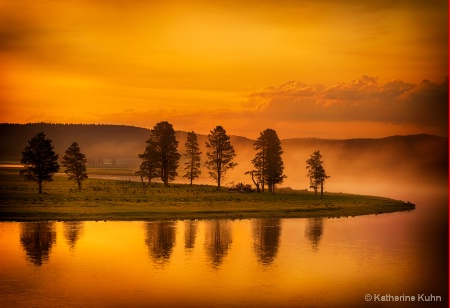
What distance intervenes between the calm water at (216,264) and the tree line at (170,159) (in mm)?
26325

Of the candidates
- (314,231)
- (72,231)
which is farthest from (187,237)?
(314,231)

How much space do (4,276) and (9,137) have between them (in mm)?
136128

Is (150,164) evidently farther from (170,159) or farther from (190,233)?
(190,233)

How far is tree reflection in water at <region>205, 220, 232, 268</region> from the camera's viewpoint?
3659 cm

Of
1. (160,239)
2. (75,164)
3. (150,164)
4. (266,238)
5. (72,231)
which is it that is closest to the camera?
(160,239)

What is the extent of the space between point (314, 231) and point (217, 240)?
8.98 meters

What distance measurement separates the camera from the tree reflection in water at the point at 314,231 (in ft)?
139

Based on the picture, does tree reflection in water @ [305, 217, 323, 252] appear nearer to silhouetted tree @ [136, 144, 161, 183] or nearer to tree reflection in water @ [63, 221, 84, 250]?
tree reflection in water @ [63, 221, 84, 250]

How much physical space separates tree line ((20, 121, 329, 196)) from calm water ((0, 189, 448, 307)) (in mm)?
26325

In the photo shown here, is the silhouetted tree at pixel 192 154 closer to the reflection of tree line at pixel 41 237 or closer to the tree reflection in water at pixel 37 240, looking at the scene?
the reflection of tree line at pixel 41 237

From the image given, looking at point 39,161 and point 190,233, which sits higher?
point 39,161

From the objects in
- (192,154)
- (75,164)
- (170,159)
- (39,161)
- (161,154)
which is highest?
(192,154)

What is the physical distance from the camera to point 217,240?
4272cm

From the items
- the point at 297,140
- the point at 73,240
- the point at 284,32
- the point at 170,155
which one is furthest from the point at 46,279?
the point at 297,140
